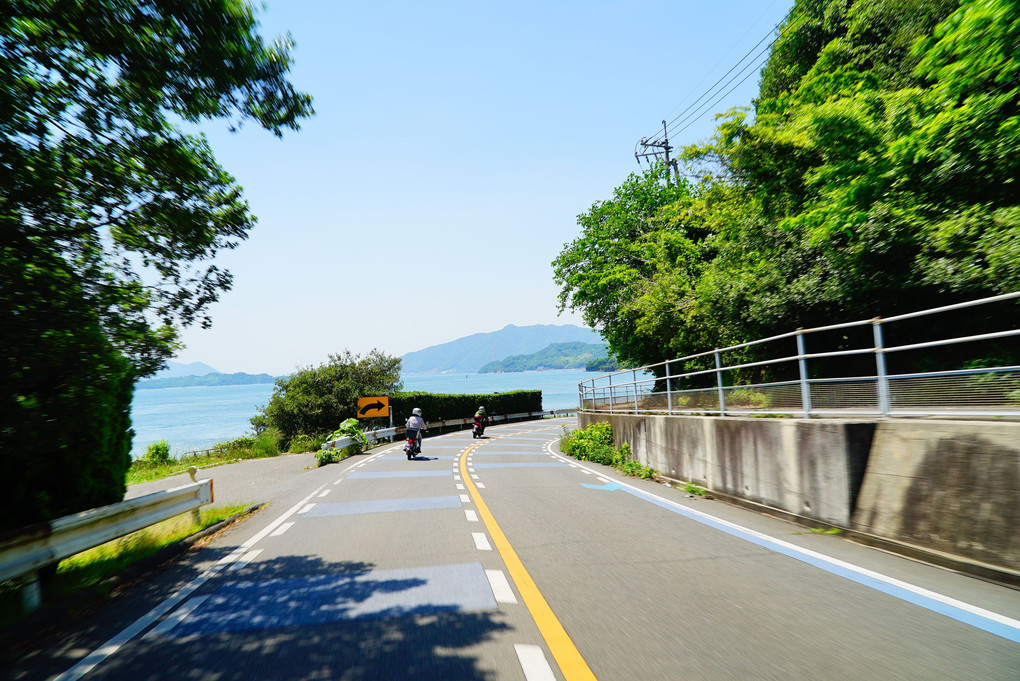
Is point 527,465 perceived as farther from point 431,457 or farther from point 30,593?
point 30,593

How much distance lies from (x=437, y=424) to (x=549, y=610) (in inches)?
1522

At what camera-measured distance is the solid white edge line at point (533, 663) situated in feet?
12.0

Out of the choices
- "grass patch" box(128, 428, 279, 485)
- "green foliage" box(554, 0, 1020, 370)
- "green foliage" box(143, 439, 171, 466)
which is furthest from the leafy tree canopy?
"green foliage" box(143, 439, 171, 466)

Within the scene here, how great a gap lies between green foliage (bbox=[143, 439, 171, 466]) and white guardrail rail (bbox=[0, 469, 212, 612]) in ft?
86.3

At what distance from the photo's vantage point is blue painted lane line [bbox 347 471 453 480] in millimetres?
16031

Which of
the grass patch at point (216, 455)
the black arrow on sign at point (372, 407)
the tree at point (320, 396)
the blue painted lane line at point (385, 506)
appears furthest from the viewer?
the tree at point (320, 396)

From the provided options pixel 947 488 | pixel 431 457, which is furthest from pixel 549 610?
pixel 431 457

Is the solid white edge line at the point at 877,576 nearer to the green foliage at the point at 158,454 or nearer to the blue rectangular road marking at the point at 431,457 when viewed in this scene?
the blue rectangular road marking at the point at 431,457

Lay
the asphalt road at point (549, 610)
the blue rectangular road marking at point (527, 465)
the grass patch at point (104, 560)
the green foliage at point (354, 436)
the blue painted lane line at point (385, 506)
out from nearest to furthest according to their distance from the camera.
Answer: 1. the asphalt road at point (549, 610)
2. the grass patch at point (104, 560)
3. the blue painted lane line at point (385, 506)
4. the blue rectangular road marking at point (527, 465)
5. the green foliage at point (354, 436)

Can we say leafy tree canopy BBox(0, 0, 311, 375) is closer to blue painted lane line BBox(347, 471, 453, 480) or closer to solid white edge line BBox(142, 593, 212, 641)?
solid white edge line BBox(142, 593, 212, 641)

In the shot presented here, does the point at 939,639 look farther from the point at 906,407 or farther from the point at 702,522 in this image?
the point at 702,522

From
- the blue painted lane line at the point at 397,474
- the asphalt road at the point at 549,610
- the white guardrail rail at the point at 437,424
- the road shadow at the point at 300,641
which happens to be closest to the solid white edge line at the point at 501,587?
the asphalt road at the point at 549,610

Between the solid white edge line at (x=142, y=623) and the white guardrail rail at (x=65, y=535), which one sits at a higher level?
the white guardrail rail at (x=65, y=535)

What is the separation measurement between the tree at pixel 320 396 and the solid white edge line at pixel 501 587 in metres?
35.3
